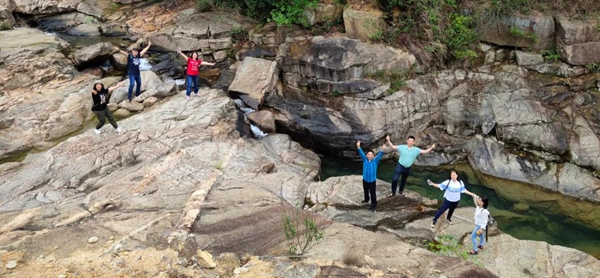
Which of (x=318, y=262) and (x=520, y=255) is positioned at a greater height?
(x=318, y=262)

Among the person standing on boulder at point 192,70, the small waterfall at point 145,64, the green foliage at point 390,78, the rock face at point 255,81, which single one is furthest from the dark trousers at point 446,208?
the small waterfall at point 145,64

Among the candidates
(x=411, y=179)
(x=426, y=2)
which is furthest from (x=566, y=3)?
(x=411, y=179)

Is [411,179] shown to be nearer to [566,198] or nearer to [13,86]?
[566,198]

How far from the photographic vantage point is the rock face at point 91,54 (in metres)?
15.7

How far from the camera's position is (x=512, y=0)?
14.1m

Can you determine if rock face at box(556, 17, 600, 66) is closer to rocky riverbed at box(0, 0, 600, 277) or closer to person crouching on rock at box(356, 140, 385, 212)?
rocky riverbed at box(0, 0, 600, 277)

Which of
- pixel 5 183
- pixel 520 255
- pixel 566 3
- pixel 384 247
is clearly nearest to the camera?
pixel 384 247

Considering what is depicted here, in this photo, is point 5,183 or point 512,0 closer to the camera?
point 5,183

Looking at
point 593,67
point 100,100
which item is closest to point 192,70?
point 100,100

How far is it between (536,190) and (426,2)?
719 centimetres

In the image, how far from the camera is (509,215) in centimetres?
1205

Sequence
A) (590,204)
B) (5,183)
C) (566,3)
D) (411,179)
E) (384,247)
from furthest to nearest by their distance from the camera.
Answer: (566,3) → (411,179) → (590,204) → (5,183) → (384,247)

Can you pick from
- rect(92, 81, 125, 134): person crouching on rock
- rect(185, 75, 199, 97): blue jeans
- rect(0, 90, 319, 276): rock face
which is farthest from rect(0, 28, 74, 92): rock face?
rect(92, 81, 125, 134): person crouching on rock

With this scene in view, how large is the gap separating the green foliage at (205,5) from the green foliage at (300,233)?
12938 millimetres
